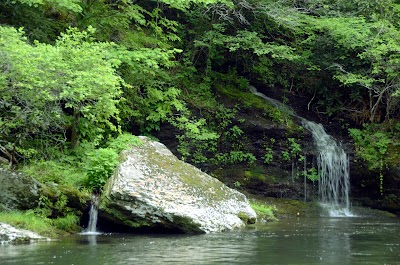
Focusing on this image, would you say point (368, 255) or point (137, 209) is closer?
point (368, 255)

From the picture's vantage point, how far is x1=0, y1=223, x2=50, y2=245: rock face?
30.2 feet

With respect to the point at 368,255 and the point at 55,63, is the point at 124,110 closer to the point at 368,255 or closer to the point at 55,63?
the point at 55,63

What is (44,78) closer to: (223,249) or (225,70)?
(223,249)

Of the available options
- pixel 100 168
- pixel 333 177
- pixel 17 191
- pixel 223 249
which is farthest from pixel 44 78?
pixel 333 177

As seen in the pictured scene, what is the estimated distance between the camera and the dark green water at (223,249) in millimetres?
7094

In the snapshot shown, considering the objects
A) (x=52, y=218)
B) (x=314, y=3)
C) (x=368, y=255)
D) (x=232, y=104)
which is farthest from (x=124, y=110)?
(x=368, y=255)

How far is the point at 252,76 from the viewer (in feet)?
69.3

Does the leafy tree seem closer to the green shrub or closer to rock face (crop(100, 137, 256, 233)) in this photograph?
the green shrub

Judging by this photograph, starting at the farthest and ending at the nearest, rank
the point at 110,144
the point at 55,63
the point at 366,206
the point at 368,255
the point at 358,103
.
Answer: the point at 358,103
the point at 366,206
the point at 110,144
the point at 55,63
the point at 368,255

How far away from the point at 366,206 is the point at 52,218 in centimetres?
1151

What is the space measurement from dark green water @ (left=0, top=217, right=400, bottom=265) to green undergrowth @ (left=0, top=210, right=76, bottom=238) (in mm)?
587

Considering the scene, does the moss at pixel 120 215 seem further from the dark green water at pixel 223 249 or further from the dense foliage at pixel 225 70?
the dense foliage at pixel 225 70

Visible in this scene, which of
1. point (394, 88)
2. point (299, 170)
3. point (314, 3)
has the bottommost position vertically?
point (299, 170)

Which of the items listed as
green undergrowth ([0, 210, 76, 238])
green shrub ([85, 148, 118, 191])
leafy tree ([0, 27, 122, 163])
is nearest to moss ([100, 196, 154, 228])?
green undergrowth ([0, 210, 76, 238])
